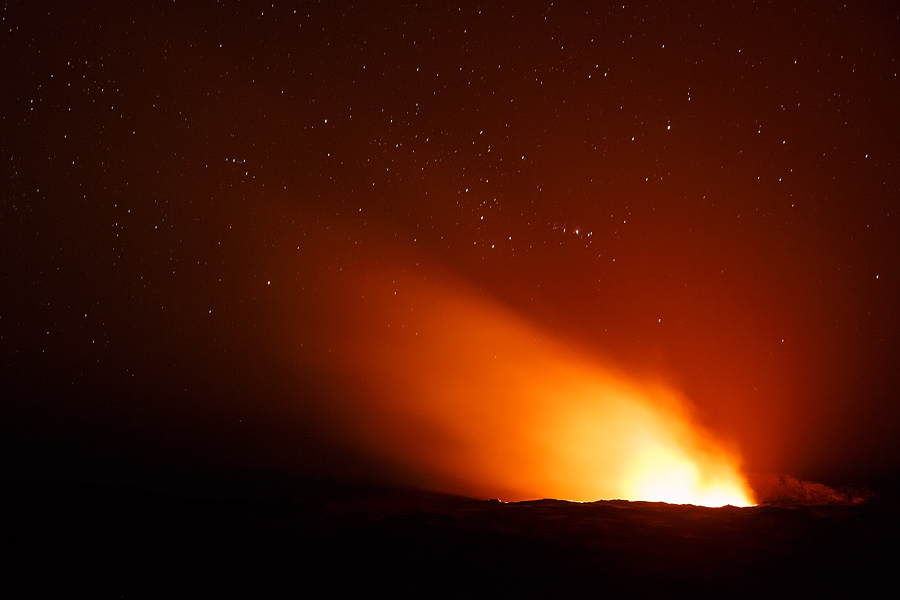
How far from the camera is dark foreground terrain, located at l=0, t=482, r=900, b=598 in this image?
5105 mm

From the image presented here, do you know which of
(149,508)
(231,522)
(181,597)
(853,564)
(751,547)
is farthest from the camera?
(149,508)

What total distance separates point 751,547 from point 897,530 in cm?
189

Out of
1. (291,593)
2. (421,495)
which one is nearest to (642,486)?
(421,495)

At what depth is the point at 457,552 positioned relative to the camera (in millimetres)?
6023

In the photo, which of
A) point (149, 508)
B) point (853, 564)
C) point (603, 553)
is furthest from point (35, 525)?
point (853, 564)

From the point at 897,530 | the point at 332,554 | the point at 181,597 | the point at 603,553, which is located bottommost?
the point at 181,597

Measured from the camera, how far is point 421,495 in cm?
1505

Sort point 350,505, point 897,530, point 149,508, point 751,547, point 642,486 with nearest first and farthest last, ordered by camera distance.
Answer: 1. point 751,547
2. point 897,530
3. point 149,508
4. point 350,505
5. point 642,486

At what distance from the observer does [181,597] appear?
4840mm

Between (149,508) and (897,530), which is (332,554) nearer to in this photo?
(149,508)

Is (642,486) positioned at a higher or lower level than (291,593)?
higher

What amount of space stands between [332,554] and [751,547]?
14.0 ft

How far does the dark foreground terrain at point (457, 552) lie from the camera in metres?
5.11

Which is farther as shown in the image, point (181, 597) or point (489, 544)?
point (489, 544)
